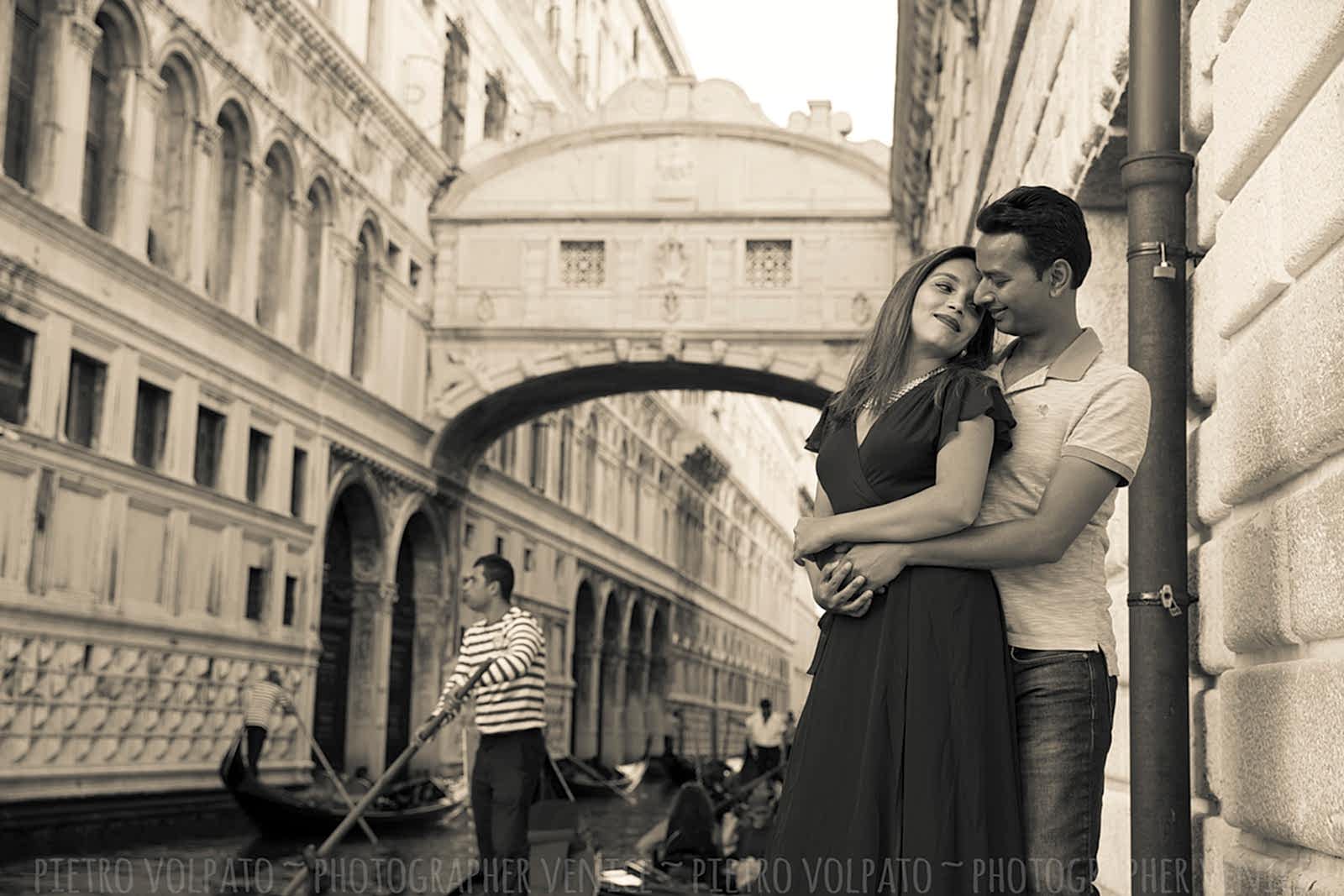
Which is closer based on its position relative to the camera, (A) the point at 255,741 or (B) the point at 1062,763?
(B) the point at 1062,763

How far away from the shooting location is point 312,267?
1422cm

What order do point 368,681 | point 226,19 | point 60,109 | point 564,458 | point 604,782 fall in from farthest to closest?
point 564,458
point 604,782
point 368,681
point 226,19
point 60,109

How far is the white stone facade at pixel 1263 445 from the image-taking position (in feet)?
7.17

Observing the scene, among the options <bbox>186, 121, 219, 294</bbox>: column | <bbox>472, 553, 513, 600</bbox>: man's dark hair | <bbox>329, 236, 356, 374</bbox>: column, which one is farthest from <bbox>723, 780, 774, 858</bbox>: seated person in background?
<bbox>329, 236, 356, 374</bbox>: column

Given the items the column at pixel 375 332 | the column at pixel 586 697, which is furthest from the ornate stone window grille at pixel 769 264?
the column at pixel 586 697

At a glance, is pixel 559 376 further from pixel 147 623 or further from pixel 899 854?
pixel 899 854

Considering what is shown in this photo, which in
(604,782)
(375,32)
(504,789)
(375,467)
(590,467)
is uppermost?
(375,32)

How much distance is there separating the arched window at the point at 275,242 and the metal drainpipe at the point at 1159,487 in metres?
10.9

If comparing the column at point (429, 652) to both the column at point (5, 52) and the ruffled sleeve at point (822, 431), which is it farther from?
the ruffled sleeve at point (822, 431)

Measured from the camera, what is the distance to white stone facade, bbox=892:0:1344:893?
2186 millimetres

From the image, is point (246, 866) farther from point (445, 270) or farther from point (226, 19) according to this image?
point (445, 270)

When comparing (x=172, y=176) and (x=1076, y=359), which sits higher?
(x=172, y=176)

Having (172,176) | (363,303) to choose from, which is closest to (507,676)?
(172,176)

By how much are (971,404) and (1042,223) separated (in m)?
0.29
